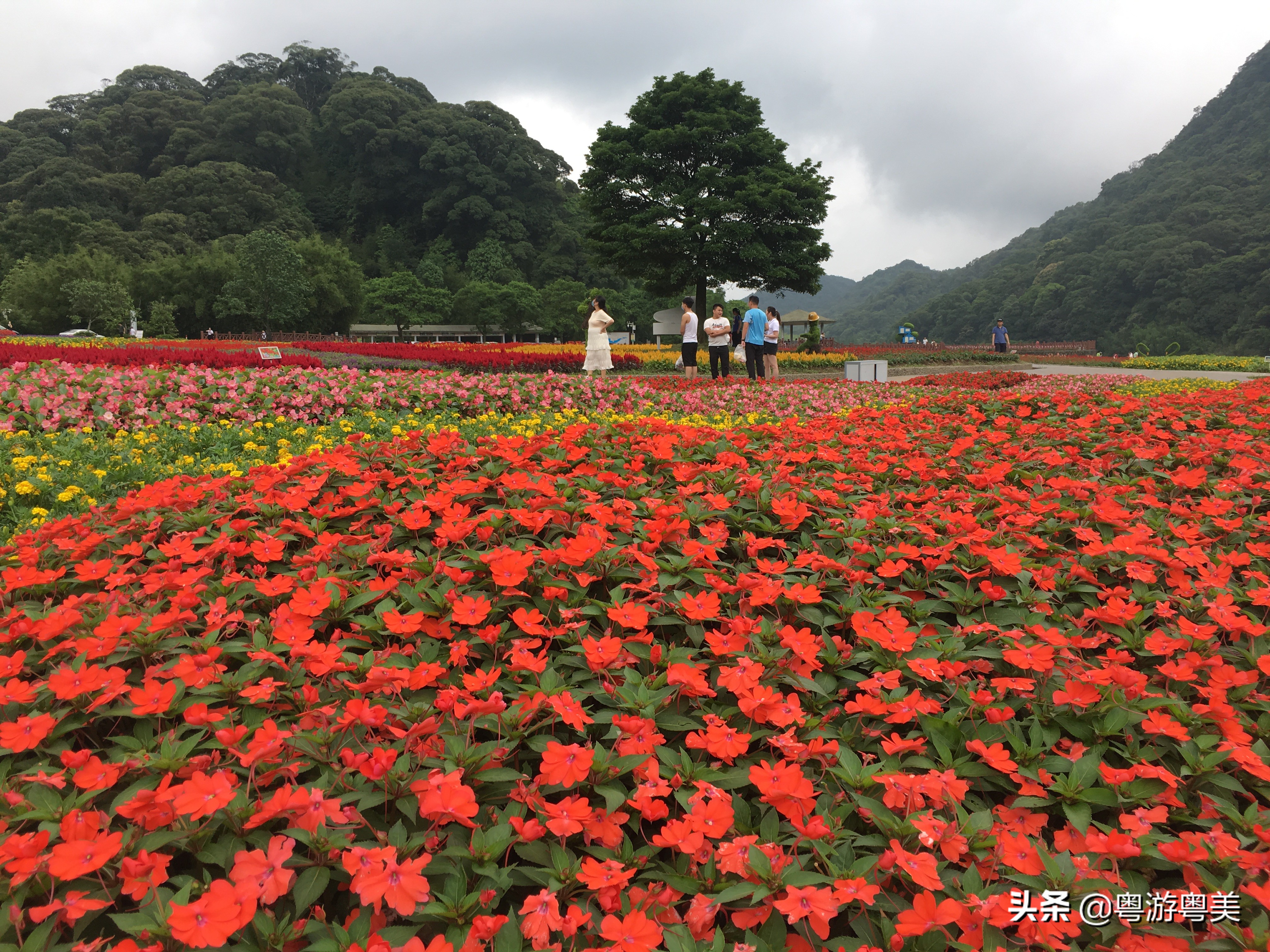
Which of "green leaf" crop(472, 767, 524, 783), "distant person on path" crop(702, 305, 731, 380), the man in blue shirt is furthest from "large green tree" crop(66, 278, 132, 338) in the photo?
"green leaf" crop(472, 767, 524, 783)

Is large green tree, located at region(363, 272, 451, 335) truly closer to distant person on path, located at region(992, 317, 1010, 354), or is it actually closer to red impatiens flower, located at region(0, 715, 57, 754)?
distant person on path, located at region(992, 317, 1010, 354)

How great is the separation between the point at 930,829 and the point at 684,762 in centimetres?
42

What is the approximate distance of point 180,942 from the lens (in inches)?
36.2

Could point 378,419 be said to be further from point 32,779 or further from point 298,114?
point 298,114

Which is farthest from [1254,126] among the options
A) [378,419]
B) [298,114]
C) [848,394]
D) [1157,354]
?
[298,114]

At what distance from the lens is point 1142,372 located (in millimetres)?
17141

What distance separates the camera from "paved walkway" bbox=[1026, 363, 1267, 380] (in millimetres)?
14508

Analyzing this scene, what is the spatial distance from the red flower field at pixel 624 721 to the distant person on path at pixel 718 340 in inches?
296

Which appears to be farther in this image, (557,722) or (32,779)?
(557,722)

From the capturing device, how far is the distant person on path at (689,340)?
9.62 metres

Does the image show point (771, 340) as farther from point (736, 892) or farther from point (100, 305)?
point (100, 305)

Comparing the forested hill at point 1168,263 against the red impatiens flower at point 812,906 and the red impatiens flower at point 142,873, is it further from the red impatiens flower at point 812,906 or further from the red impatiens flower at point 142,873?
the red impatiens flower at point 142,873

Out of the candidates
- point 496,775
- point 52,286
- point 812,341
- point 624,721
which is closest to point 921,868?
point 624,721

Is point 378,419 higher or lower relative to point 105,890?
higher
